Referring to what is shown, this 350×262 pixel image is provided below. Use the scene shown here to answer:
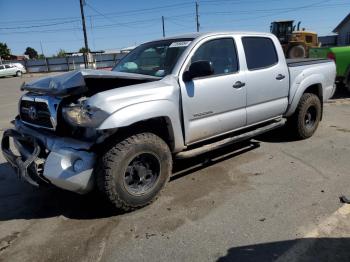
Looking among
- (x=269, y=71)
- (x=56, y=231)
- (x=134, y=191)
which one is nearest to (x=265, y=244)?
(x=134, y=191)

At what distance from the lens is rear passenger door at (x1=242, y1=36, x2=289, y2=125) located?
5.01 metres

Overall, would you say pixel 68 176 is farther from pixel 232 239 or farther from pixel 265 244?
pixel 265 244

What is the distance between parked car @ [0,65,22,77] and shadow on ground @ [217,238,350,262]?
137 ft

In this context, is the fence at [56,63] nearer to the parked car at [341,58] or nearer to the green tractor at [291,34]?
the green tractor at [291,34]

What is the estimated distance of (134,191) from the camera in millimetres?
3844

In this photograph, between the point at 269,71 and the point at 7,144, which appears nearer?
the point at 7,144

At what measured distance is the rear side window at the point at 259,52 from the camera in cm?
504

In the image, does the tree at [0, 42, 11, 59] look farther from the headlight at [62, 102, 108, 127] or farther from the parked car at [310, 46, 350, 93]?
the headlight at [62, 102, 108, 127]

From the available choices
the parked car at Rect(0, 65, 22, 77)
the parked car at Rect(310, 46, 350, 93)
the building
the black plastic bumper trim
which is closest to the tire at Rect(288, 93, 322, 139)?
the black plastic bumper trim

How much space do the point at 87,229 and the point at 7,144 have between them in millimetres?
1619

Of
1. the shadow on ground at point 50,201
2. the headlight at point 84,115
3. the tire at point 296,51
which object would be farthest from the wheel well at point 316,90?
the tire at point 296,51

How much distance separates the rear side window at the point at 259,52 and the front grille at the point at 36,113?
8.87ft

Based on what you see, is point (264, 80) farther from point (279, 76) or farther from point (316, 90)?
point (316, 90)

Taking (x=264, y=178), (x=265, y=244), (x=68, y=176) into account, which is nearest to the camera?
(x=265, y=244)
